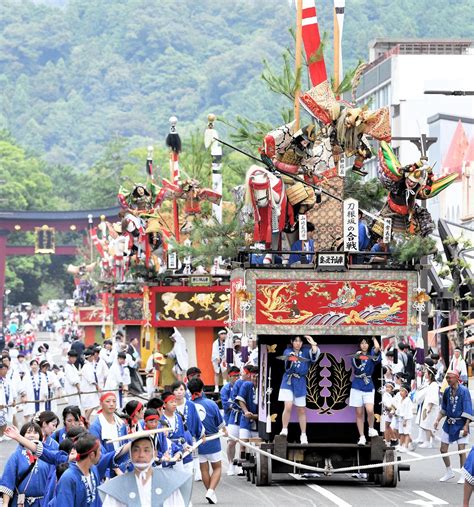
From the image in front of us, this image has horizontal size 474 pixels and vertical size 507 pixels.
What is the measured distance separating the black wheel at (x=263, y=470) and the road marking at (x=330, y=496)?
0.59m

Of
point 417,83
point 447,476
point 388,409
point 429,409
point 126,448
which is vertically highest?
point 417,83

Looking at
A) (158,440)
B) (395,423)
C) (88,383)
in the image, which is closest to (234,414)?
(395,423)

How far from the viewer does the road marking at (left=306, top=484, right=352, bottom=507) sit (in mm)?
19084

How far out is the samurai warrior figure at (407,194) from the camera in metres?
21.5

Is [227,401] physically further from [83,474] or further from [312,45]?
[83,474]

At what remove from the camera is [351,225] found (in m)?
21.1

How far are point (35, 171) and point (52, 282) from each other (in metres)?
13.4

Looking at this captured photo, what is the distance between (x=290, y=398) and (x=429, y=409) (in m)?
7.35

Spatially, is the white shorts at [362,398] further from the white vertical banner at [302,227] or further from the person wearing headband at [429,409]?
the person wearing headband at [429,409]

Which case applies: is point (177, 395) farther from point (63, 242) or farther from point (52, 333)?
point (63, 242)

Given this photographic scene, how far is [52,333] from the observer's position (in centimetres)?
11781

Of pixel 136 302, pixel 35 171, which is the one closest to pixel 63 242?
pixel 35 171

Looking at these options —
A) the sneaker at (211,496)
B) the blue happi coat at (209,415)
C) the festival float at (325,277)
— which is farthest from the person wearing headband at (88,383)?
the blue happi coat at (209,415)

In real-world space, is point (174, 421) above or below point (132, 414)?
below
